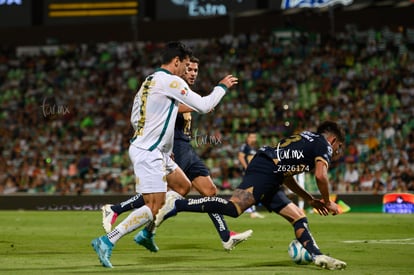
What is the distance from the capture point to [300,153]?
1029 cm

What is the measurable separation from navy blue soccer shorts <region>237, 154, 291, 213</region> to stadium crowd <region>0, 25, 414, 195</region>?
17.2m

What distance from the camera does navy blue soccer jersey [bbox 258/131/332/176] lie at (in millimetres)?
10125

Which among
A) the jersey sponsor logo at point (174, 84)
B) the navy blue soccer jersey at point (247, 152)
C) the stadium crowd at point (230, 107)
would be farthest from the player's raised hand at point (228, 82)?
the stadium crowd at point (230, 107)

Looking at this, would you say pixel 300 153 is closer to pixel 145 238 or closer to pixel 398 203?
pixel 145 238

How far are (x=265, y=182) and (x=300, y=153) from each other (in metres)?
0.52

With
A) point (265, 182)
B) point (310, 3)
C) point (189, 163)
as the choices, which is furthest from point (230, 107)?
point (265, 182)

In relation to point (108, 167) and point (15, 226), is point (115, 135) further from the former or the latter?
point (15, 226)

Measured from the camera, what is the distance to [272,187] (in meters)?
10.5

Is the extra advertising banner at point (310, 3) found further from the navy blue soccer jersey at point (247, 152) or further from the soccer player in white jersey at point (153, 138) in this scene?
the soccer player in white jersey at point (153, 138)

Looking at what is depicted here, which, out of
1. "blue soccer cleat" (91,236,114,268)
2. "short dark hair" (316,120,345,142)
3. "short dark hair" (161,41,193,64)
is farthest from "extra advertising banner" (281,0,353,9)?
"blue soccer cleat" (91,236,114,268)

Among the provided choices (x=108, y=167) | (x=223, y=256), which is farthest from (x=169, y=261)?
(x=108, y=167)

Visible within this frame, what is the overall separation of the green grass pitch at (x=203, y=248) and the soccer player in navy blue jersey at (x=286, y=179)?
615 mm

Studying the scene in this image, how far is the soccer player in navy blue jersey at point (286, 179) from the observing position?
10.2 meters

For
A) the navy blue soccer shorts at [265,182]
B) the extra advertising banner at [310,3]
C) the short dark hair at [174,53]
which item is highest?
the extra advertising banner at [310,3]
